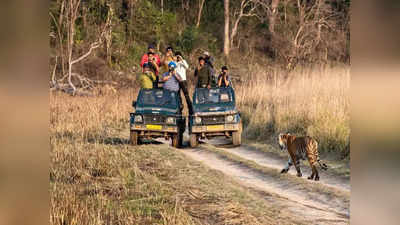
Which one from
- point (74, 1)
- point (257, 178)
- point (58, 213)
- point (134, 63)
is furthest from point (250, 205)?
point (74, 1)

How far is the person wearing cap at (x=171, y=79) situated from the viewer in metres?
7.07

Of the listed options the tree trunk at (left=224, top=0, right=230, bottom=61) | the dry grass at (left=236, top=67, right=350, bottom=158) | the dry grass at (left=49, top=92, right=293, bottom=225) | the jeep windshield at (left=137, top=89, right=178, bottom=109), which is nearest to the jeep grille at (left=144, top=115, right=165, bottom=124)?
the jeep windshield at (left=137, top=89, right=178, bottom=109)

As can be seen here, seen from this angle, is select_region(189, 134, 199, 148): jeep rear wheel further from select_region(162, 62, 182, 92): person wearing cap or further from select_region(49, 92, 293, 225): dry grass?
select_region(162, 62, 182, 92): person wearing cap

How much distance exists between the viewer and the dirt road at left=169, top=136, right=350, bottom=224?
16.0 feet

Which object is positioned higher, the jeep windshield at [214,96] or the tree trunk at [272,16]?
the tree trunk at [272,16]

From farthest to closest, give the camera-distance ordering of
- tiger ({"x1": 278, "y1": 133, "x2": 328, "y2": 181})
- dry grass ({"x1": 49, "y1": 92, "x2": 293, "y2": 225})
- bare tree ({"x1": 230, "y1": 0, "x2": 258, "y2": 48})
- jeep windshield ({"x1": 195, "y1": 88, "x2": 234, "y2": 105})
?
1. bare tree ({"x1": 230, "y1": 0, "x2": 258, "y2": 48})
2. jeep windshield ({"x1": 195, "y1": 88, "x2": 234, "y2": 105})
3. tiger ({"x1": 278, "y1": 133, "x2": 328, "y2": 181})
4. dry grass ({"x1": 49, "y1": 92, "x2": 293, "y2": 225})

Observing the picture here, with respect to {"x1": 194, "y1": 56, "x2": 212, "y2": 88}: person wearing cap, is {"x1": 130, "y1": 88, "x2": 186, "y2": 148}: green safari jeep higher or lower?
lower

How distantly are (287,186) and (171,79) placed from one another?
2407 mm

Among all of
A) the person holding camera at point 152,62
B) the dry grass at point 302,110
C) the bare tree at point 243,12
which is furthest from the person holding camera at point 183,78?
the bare tree at point 243,12

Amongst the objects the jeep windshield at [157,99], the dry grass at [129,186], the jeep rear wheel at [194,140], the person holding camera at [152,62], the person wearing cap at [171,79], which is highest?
the person holding camera at [152,62]

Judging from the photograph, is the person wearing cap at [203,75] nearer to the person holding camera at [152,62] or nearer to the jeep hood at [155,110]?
the person holding camera at [152,62]

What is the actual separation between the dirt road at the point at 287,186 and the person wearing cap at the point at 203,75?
2.94 feet

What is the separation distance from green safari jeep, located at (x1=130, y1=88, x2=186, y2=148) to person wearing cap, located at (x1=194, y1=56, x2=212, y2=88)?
596 millimetres
